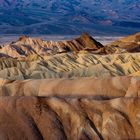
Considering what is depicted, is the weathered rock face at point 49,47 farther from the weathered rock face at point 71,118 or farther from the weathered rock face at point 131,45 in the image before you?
the weathered rock face at point 71,118

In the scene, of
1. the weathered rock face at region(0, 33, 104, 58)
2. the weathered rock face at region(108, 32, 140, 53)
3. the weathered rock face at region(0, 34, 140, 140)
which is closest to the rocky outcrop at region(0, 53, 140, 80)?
the weathered rock face at region(108, 32, 140, 53)

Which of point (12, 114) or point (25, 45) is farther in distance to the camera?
point (25, 45)

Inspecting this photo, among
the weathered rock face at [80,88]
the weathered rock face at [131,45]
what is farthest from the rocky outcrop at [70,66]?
the weathered rock face at [131,45]

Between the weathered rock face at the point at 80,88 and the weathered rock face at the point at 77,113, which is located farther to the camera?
the weathered rock face at the point at 80,88

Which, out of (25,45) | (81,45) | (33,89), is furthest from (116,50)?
(33,89)

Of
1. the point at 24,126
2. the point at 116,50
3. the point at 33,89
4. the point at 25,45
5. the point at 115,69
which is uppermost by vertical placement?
the point at 24,126

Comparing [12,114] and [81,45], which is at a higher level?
[12,114]

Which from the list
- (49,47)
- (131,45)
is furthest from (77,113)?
(49,47)

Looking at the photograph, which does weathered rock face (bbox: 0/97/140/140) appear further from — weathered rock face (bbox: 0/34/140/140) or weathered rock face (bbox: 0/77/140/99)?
weathered rock face (bbox: 0/77/140/99)

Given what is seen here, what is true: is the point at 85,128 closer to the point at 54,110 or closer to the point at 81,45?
the point at 54,110
